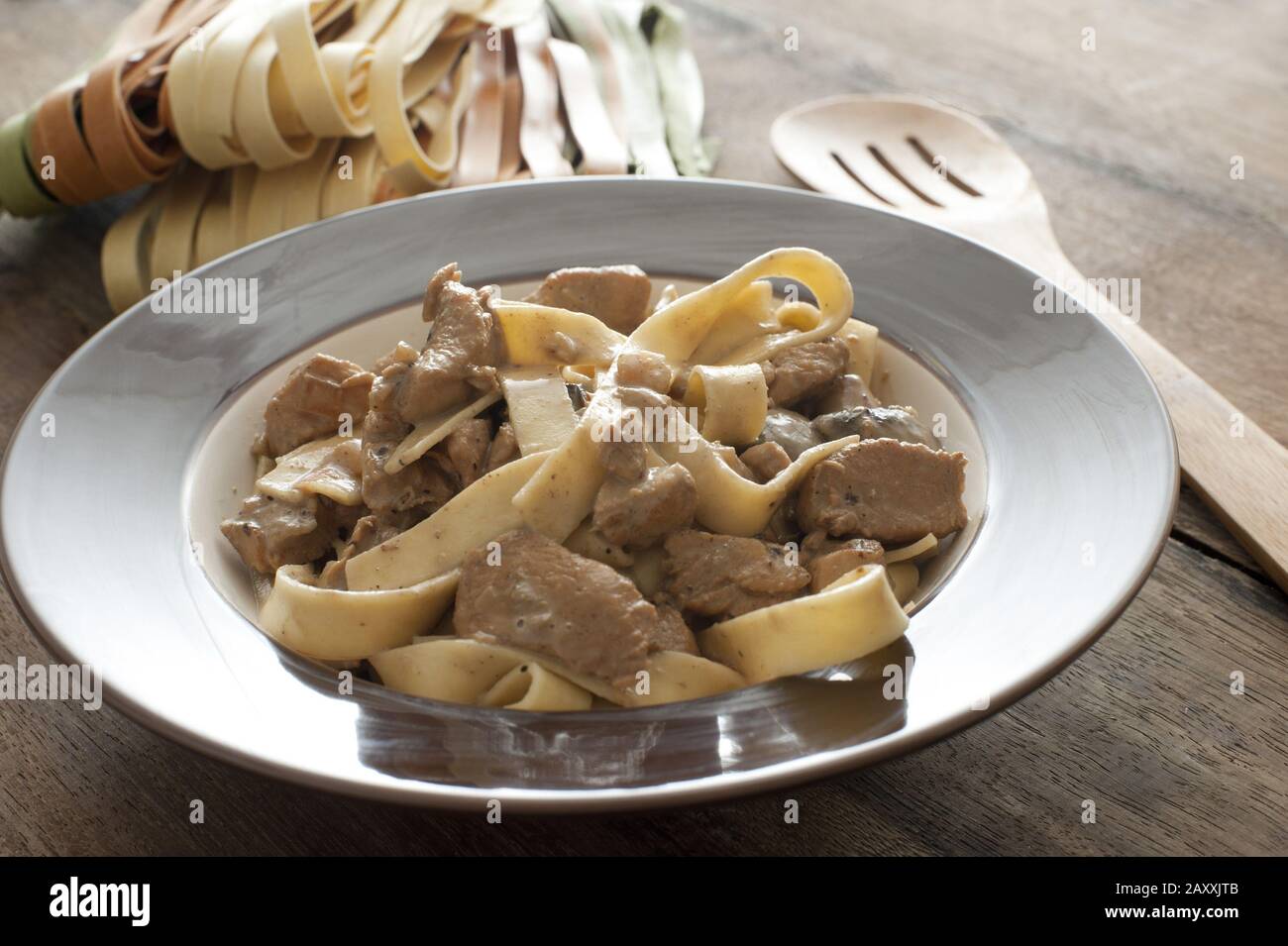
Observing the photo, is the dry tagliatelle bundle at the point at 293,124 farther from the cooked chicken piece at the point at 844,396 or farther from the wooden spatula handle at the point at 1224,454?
the wooden spatula handle at the point at 1224,454

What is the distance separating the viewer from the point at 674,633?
244 cm

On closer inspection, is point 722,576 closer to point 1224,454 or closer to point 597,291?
point 597,291

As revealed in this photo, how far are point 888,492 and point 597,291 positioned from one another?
98cm

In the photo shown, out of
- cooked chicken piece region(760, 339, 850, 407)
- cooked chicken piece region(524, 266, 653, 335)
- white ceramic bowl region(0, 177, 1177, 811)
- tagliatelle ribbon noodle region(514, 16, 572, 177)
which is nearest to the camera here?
white ceramic bowl region(0, 177, 1177, 811)

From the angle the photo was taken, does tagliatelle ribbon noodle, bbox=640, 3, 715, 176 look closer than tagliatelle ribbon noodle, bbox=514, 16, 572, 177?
No

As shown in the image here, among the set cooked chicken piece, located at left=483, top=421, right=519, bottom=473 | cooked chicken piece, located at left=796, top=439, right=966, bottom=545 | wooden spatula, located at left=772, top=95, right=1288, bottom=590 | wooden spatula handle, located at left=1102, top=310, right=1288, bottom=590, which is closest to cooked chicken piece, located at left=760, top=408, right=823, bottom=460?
cooked chicken piece, located at left=796, top=439, right=966, bottom=545

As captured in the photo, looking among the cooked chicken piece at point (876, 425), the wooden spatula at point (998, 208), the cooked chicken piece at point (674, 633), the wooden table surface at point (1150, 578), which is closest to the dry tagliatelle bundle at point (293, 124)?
the wooden table surface at point (1150, 578)

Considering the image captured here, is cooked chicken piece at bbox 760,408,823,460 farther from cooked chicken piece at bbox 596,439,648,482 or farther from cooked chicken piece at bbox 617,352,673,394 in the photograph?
cooked chicken piece at bbox 596,439,648,482

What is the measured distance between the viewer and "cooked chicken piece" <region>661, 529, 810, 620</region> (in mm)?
2482

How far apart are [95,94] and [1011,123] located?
10.9 ft

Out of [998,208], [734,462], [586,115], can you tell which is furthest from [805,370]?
[586,115]

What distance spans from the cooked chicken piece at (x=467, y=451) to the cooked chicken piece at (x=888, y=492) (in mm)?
738

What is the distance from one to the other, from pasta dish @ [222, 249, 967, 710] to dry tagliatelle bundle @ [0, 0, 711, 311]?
1123mm
